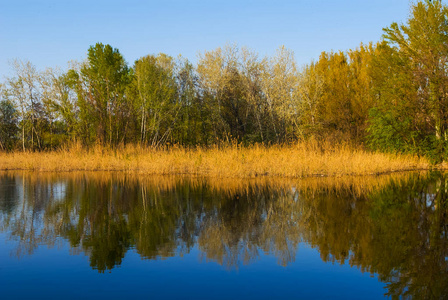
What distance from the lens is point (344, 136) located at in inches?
1194

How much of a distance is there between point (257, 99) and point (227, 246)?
32.0 m

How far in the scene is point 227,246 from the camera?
7.14 m

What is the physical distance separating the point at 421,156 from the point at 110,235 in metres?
22.2

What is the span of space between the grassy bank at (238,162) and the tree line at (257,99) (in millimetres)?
2688

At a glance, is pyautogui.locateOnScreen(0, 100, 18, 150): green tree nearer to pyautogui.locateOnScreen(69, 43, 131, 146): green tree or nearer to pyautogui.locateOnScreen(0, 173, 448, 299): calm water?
pyautogui.locateOnScreen(69, 43, 131, 146): green tree

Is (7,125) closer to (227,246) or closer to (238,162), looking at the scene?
(238,162)

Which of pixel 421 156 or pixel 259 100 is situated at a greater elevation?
pixel 259 100

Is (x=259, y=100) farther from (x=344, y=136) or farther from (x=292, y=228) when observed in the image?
(x=292, y=228)

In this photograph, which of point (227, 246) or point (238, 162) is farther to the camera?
point (238, 162)

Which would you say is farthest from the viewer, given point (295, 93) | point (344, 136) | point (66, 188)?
point (295, 93)

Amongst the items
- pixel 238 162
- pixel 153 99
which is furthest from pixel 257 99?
pixel 238 162

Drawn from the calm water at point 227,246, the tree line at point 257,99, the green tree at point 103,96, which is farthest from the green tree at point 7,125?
the calm water at point 227,246

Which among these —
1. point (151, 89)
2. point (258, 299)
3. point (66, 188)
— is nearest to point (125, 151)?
point (66, 188)

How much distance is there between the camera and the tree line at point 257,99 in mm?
25547
